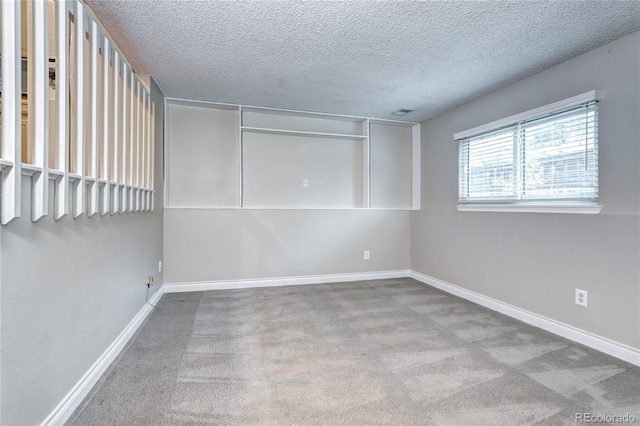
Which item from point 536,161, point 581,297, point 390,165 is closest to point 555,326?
point 581,297

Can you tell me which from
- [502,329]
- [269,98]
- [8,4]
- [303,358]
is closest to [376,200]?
[269,98]

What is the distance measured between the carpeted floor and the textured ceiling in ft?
7.24

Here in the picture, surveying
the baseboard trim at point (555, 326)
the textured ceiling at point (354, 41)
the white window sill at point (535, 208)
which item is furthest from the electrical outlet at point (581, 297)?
the textured ceiling at point (354, 41)

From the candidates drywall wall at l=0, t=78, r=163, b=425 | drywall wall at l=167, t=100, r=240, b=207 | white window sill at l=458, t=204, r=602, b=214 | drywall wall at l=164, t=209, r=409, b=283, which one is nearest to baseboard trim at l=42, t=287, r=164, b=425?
drywall wall at l=0, t=78, r=163, b=425

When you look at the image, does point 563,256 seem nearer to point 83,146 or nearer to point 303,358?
point 303,358

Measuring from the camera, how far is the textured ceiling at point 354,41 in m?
1.84

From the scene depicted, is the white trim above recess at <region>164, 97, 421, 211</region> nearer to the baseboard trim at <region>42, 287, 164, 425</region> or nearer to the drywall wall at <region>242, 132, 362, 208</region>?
the drywall wall at <region>242, 132, 362, 208</region>

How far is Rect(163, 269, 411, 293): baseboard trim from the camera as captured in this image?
3.56 metres

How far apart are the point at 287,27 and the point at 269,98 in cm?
142

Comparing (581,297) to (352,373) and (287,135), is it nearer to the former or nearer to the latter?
(352,373)

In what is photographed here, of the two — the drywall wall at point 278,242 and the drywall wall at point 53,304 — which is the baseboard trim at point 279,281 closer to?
the drywall wall at point 278,242

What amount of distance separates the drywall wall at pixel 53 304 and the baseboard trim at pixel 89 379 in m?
0.03

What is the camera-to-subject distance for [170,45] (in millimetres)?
2285

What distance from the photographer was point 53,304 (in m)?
Result: 1.36
